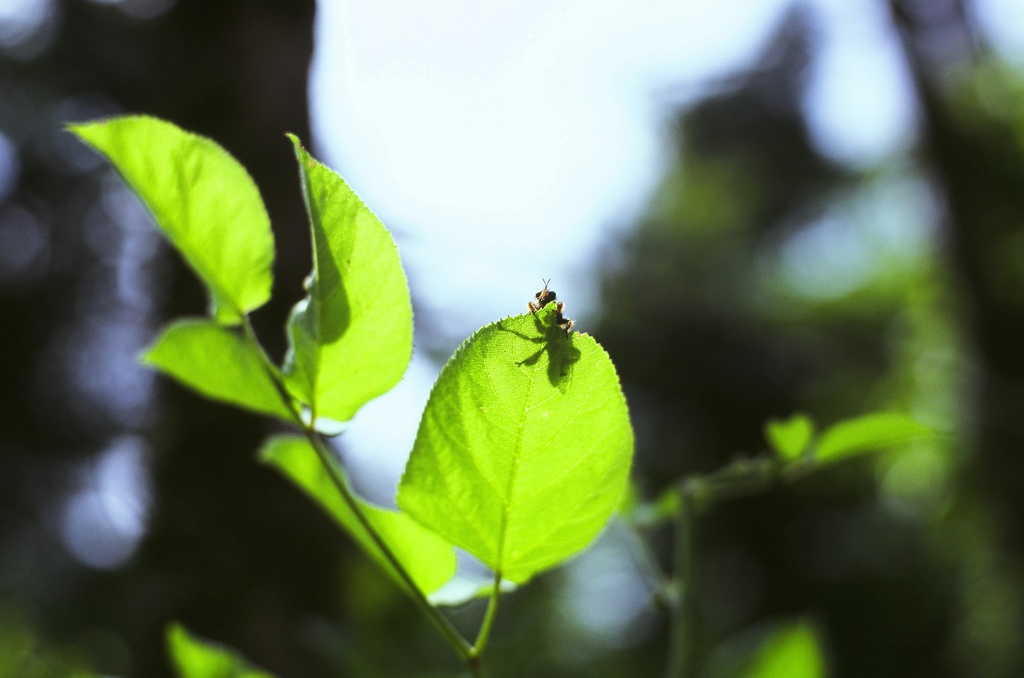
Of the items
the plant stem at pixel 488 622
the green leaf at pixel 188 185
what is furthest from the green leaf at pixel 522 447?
the green leaf at pixel 188 185

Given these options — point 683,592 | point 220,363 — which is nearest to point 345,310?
point 220,363

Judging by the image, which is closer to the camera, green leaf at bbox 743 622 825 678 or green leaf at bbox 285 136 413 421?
green leaf at bbox 285 136 413 421

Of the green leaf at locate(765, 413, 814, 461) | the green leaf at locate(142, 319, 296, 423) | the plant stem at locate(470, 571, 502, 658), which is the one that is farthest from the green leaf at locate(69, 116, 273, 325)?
the green leaf at locate(765, 413, 814, 461)

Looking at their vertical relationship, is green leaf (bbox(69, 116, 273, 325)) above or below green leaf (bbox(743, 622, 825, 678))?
above

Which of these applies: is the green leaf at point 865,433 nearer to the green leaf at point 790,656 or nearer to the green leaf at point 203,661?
the green leaf at point 790,656

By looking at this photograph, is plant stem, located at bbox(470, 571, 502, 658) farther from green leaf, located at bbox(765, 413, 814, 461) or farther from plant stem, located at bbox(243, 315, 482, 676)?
green leaf, located at bbox(765, 413, 814, 461)

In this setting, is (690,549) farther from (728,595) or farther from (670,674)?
(728,595)

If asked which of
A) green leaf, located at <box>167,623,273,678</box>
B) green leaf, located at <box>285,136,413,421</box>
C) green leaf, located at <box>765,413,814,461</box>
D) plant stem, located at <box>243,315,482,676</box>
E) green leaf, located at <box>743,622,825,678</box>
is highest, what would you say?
green leaf, located at <box>285,136,413,421</box>

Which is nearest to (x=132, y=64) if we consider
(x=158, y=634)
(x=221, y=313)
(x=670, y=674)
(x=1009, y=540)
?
(x=158, y=634)
